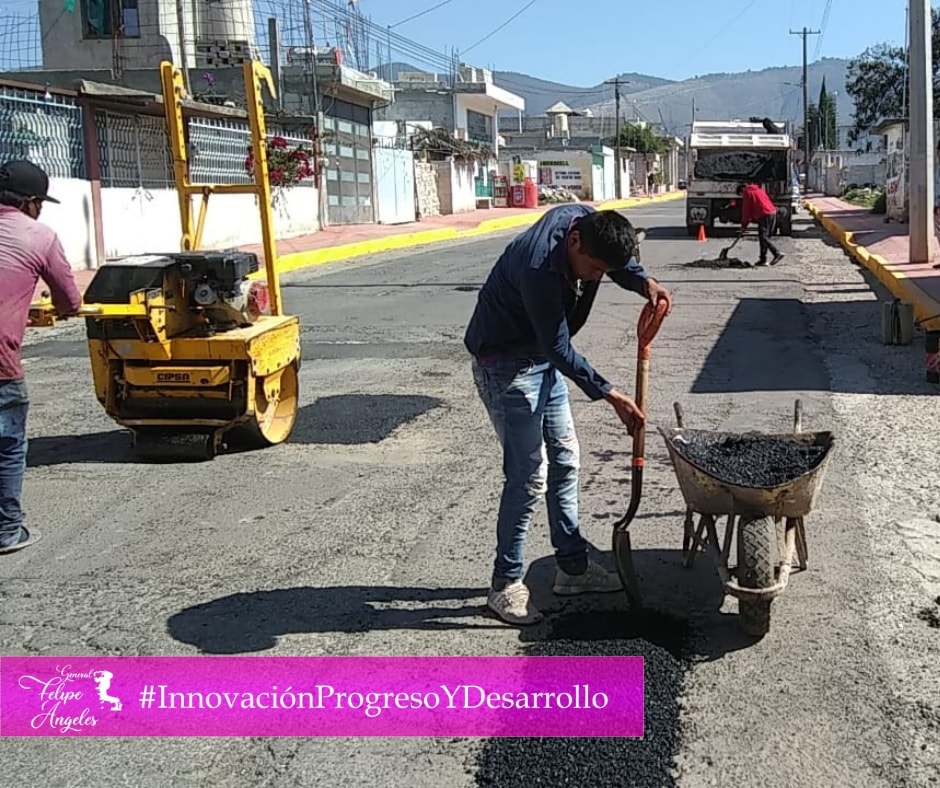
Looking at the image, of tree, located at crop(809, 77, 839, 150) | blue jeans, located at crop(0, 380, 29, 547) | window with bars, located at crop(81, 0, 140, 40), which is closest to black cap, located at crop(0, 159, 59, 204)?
blue jeans, located at crop(0, 380, 29, 547)

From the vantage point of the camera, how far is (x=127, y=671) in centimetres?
402

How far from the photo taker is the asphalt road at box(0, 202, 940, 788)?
11.2 feet

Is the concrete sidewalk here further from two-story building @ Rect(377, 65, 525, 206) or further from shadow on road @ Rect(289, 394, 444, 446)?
two-story building @ Rect(377, 65, 525, 206)

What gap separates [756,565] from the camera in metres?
4.00

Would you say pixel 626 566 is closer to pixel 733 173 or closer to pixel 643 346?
pixel 643 346

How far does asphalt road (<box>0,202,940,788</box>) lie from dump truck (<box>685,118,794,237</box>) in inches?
701

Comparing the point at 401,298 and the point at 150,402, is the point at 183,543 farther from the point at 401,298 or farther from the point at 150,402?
the point at 401,298

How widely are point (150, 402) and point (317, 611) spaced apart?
285cm

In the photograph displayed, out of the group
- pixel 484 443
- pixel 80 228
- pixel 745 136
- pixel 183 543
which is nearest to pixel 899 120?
pixel 745 136

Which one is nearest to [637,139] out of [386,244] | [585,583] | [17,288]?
[386,244]

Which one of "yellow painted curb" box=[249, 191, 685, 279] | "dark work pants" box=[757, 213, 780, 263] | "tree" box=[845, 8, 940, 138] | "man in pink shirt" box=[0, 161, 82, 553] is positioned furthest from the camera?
"tree" box=[845, 8, 940, 138]

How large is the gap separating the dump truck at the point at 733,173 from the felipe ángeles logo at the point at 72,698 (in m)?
24.7

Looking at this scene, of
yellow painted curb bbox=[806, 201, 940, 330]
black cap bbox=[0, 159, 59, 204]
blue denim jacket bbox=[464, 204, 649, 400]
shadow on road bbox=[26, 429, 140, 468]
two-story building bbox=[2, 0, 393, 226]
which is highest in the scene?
two-story building bbox=[2, 0, 393, 226]

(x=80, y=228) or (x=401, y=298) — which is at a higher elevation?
(x=80, y=228)
